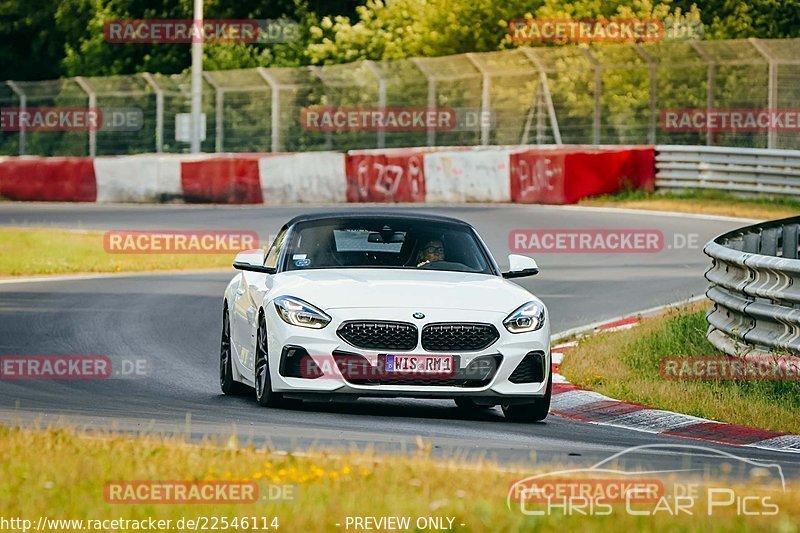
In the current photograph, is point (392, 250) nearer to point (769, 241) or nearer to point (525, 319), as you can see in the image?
point (525, 319)

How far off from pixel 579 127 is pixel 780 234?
73.4 feet

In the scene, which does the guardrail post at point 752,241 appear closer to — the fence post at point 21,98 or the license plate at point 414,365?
the license plate at point 414,365

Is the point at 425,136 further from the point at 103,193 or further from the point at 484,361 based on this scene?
the point at 484,361

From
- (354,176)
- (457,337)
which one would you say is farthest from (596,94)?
(457,337)

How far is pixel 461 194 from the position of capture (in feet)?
113

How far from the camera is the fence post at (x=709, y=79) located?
3372cm

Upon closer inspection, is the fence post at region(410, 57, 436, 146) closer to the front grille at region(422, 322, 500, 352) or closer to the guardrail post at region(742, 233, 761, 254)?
the guardrail post at region(742, 233, 761, 254)

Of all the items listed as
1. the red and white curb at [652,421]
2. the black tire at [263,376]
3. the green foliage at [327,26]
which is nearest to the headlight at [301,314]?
the black tire at [263,376]

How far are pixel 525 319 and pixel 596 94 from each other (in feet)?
82.9

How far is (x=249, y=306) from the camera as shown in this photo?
12.3m

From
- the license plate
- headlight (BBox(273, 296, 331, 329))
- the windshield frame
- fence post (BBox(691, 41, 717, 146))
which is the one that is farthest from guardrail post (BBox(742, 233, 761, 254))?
fence post (BBox(691, 41, 717, 146))

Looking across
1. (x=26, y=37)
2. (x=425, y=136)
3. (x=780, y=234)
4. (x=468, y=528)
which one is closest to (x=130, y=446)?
(x=468, y=528)

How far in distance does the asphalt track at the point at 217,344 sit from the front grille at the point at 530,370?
0.30 metres

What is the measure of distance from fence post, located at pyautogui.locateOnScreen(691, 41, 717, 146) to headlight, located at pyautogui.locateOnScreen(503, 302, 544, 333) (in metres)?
23.0
